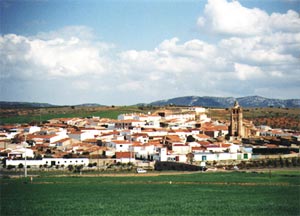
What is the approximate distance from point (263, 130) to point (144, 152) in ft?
113

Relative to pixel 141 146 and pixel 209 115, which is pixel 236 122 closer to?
pixel 141 146

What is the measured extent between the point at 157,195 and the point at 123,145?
3722 cm

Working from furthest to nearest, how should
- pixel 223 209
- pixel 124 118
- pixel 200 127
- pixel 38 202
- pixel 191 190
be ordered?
pixel 124 118
pixel 200 127
pixel 191 190
pixel 38 202
pixel 223 209

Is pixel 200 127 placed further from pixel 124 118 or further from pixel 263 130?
pixel 124 118

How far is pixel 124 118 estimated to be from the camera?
106125 millimetres

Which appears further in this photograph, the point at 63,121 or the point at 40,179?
the point at 63,121

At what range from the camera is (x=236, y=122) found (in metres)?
83.6

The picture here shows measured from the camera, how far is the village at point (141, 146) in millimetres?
61844

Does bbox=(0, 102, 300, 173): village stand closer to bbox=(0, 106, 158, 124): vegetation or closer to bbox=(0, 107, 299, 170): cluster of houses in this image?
bbox=(0, 107, 299, 170): cluster of houses

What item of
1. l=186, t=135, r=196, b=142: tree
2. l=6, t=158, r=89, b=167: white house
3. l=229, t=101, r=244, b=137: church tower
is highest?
l=229, t=101, r=244, b=137: church tower

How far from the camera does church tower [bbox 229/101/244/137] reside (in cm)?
8188

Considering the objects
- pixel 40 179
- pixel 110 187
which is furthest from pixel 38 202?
pixel 40 179

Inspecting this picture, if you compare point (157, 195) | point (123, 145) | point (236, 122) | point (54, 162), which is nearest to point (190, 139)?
point (236, 122)

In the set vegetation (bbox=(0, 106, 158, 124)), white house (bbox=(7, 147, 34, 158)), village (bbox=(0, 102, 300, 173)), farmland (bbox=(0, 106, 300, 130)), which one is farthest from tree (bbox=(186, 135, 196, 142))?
vegetation (bbox=(0, 106, 158, 124))
